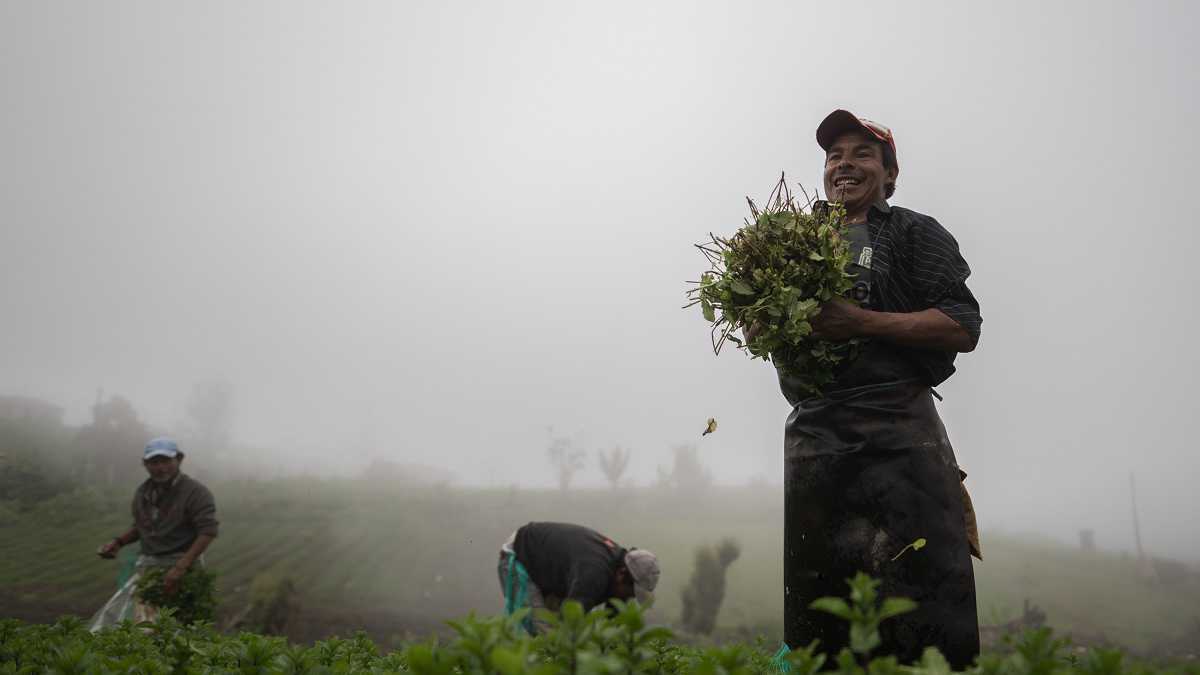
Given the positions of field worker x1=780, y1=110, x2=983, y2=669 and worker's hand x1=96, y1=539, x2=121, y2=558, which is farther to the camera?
worker's hand x1=96, y1=539, x2=121, y2=558

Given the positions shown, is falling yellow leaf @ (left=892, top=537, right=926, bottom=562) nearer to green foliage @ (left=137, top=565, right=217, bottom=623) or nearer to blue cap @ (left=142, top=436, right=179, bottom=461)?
green foliage @ (left=137, top=565, right=217, bottom=623)

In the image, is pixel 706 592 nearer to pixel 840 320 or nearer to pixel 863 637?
pixel 840 320

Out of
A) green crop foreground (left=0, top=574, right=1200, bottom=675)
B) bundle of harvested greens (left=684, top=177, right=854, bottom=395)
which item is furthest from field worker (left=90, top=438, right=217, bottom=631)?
bundle of harvested greens (left=684, top=177, right=854, bottom=395)

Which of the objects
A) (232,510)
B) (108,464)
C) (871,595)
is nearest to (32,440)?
(108,464)

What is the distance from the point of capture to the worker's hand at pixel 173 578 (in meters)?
7.04

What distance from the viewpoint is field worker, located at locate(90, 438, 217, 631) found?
7.66m

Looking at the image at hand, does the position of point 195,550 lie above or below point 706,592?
above

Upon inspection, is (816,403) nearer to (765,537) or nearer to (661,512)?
(765,537)

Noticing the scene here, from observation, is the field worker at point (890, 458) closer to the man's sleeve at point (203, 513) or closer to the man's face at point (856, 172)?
the man's face at point (856, 172)

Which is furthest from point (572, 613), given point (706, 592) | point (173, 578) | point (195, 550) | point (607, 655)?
point (706, 592)

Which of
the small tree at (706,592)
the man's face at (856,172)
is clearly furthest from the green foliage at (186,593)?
the small tree at (706,592)

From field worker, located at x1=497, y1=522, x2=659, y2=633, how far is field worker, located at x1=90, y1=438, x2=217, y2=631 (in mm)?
3632

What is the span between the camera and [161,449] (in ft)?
25.5

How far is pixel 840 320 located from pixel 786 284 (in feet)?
0.96
